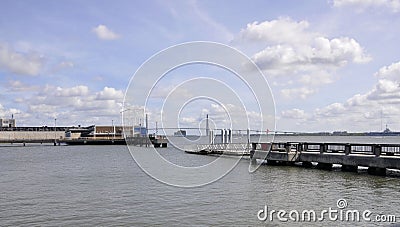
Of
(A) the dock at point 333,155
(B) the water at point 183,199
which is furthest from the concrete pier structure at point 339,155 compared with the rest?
(B) the water at point 183,199

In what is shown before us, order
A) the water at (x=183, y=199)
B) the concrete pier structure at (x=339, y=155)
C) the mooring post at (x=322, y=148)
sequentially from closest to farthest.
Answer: the water at (x=183, y=199) < the concrete pier structure at (x=339, y=155) < the mooring post at (x=322, y=148)

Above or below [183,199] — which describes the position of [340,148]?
above

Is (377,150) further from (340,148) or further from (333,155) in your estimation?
(340,148)

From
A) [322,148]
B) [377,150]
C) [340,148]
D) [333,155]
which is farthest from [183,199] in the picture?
[340,148]

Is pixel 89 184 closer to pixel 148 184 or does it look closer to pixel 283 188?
pixel 148 184

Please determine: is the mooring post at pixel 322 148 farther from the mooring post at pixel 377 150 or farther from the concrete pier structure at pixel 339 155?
the mooring post at pixel 377 150

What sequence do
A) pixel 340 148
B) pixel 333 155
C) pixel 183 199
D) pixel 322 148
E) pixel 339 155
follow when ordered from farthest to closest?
pixel 340 148 < pixel 322 148 < pixel 333 155 < pixel 339 155 < pixel 183 199

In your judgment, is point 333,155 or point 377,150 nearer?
point 377,150

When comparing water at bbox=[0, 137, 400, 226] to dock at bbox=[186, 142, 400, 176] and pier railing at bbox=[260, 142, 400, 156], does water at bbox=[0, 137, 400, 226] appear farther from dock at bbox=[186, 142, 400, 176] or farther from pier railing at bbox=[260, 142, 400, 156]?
pier railing at bbox=[260, 142, 400, 156]

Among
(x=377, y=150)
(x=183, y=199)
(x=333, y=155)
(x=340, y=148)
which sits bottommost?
(x=183, y=199)

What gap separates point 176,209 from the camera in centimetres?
1802

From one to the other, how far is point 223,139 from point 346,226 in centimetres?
5216

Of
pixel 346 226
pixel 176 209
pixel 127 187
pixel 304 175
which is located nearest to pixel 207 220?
pixel 176 209

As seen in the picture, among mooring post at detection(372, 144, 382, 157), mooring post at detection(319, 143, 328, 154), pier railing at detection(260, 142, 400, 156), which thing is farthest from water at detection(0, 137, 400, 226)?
mooring post at detection(319, 143, 328, 154)
